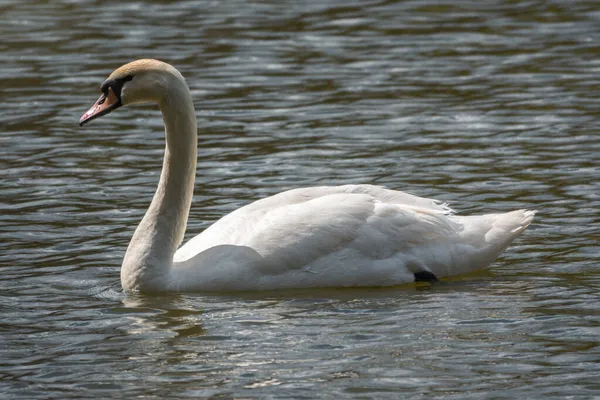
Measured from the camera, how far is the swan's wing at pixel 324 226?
1015 centimetres

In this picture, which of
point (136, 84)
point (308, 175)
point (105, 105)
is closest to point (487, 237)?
point (136, 84)

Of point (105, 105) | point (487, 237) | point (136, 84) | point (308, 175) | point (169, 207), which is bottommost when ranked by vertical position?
point (487, 237)

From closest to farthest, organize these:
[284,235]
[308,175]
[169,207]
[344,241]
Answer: [284,235] < [344,241] < [169,207] < [308,175]

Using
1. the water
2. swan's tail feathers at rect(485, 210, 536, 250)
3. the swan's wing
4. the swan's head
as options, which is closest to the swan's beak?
the swan's head

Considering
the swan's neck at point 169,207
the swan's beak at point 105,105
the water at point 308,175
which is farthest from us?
the swan's beak at point 105,105

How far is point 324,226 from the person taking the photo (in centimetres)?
1023

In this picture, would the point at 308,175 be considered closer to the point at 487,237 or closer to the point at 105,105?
the point at 487,237

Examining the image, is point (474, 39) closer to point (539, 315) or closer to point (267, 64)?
point (267, 64)

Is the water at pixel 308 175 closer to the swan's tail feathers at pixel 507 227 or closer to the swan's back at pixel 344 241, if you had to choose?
the swan's back at pixel 344 241

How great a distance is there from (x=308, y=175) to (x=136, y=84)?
365cm

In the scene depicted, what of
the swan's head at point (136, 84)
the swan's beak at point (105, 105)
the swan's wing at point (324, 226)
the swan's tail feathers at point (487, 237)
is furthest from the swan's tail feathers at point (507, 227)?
the swan's beak at point (105, 105)

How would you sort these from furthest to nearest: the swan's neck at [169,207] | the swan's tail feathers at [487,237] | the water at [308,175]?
the swan's tail feathers at [487,237] → the swan's neck at [169,207] → the water at [308,175]

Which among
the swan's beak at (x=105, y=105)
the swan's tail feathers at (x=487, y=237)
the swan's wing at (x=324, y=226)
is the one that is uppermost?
the swan's beak at (x=105, y=105)

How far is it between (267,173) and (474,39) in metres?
6.72
